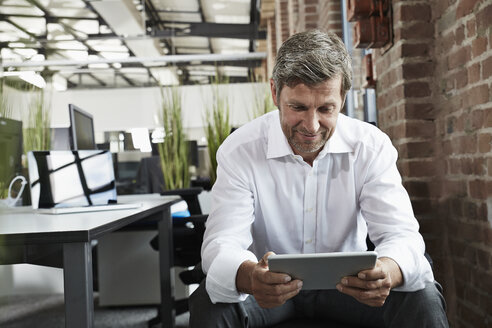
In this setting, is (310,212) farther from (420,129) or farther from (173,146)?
(173,146)

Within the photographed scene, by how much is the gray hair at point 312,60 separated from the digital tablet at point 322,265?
542 millimetres

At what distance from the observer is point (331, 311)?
1400 millimetres

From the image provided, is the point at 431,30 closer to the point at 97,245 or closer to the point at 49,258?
the point at 49,258

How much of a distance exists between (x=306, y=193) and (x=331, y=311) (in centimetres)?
35

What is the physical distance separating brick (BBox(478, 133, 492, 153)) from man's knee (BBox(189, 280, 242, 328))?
93cm

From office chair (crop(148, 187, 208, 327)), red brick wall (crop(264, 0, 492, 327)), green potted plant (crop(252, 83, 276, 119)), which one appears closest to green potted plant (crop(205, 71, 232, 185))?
green potted plant (crop(252, 83, 276, 119))

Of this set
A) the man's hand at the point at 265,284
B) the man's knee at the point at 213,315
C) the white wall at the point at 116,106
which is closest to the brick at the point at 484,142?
the man's hand at the point at 265,284

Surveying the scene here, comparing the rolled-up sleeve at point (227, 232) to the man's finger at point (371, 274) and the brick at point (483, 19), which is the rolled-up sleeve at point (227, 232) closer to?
the man's finger at point (371, 274)

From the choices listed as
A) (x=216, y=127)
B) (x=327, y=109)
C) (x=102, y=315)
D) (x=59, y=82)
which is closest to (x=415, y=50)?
(x=327, y=109)

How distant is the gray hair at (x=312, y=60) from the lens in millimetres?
1417

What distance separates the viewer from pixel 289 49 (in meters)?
1.45

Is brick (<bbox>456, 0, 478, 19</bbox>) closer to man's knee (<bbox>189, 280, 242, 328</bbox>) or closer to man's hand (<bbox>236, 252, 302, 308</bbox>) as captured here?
man's hand (<bbox>236, 252, 302, 308</bbox>)

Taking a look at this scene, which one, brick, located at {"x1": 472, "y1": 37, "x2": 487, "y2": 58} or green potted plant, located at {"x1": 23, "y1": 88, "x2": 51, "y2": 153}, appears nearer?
brick, located at {"x1": 472, "y1": 37, "x2": 487, "y2": 58}

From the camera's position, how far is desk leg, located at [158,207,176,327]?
8.66 feet
